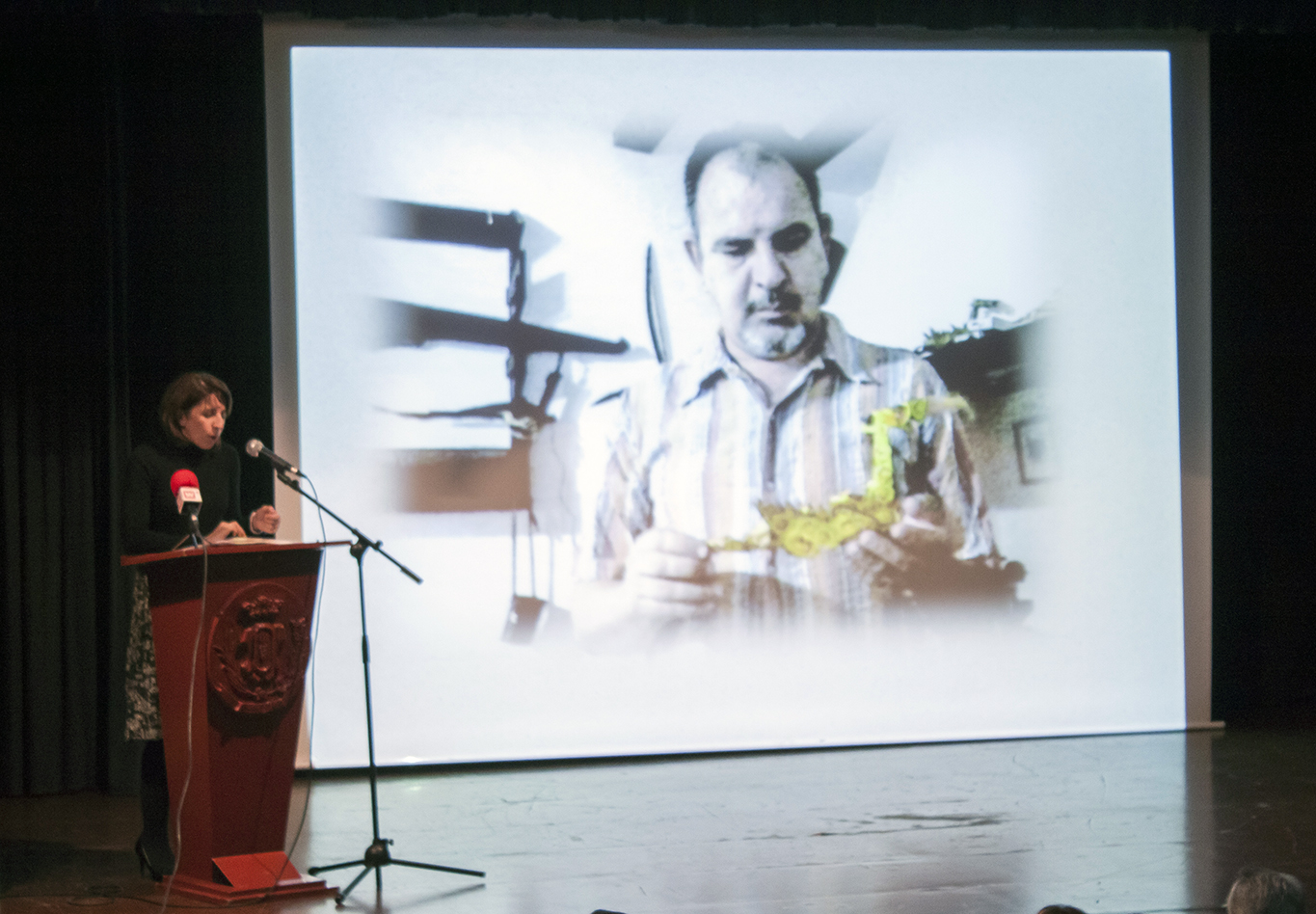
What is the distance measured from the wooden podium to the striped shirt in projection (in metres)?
2.09

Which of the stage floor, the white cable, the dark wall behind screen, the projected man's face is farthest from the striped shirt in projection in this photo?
the white cable

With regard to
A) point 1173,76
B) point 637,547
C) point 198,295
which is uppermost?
point 1173,76

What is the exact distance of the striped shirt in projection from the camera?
17.3ft

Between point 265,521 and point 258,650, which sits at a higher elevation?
point 265,521

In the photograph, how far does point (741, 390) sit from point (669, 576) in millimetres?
800

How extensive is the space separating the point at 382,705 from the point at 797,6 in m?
3.24

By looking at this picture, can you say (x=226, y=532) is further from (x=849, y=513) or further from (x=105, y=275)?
(x=849, y=513)

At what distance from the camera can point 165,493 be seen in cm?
346

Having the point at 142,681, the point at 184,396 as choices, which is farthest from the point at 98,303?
the point at 142,681

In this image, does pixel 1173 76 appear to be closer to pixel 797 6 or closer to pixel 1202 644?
pixel 797 6

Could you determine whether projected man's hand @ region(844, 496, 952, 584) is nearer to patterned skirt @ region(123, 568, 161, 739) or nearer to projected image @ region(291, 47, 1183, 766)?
projected image @ region(291, 47, 1183, 766)

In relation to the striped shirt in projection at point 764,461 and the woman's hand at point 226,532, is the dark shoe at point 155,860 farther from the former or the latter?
the striped shirt in projection at point 764,461

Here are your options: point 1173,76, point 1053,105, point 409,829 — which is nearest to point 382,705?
point 409,829

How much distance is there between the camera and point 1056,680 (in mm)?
5492
